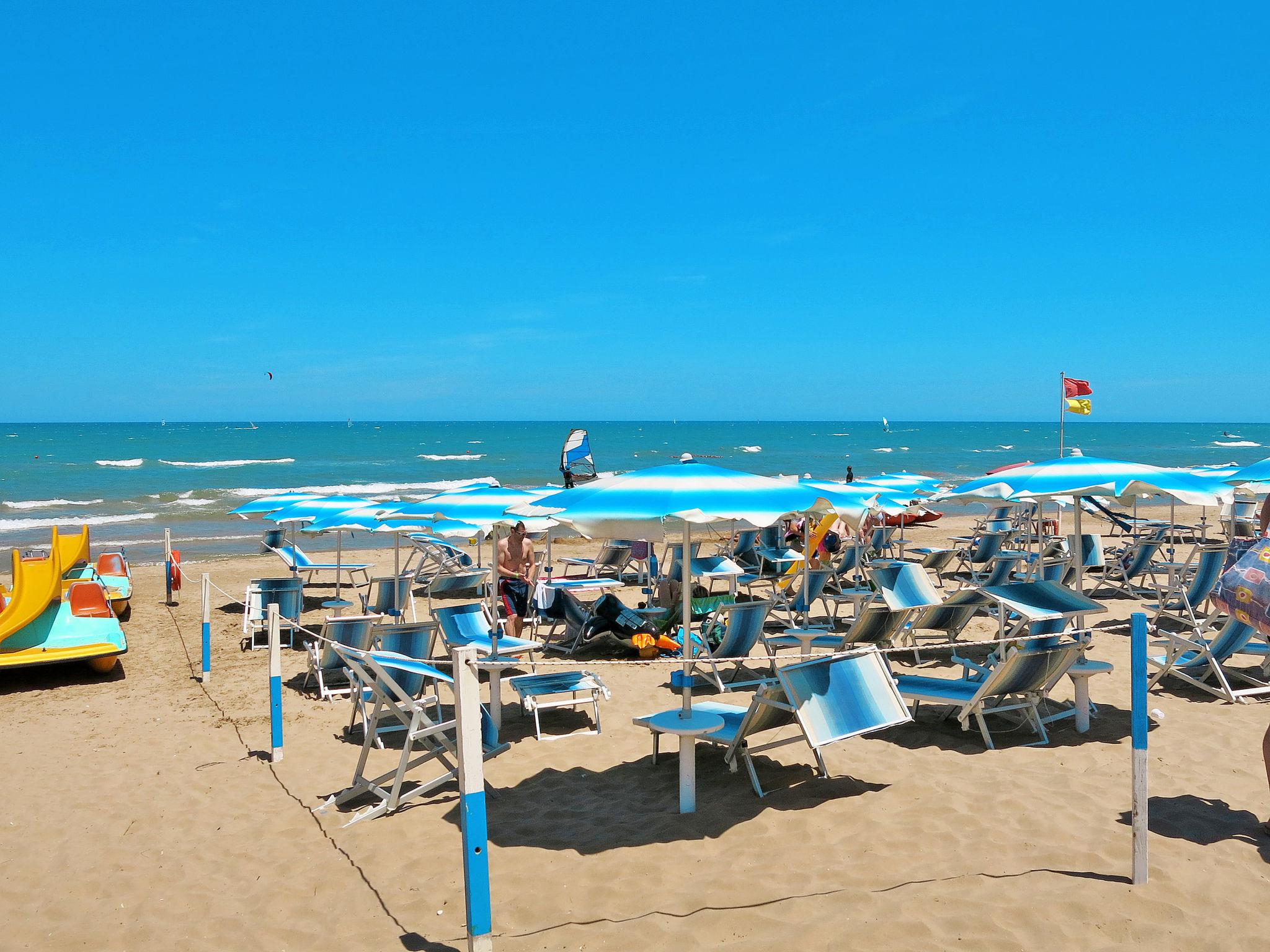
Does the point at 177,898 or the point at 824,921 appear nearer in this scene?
the point at 824,921

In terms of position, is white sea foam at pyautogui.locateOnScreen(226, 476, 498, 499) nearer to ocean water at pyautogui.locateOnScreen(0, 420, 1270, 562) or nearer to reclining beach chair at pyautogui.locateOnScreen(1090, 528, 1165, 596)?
ocean water at pyautogui.locateOnScreen(0, 420, 1270, 562)

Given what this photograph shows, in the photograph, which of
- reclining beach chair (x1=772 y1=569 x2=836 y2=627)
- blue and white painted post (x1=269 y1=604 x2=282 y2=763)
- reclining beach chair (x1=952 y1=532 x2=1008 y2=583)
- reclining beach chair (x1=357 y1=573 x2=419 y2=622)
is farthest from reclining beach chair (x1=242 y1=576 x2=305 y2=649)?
reclining beach chair (x1=952 y1=532 x2=1008 y2=583)

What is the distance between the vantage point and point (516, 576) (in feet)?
31.1

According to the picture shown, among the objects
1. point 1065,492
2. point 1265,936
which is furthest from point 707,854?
point 1065,492

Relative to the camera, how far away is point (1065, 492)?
5973 millimetres

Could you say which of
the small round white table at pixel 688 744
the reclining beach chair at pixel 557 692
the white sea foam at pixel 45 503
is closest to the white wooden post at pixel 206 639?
the reclining beach chair at pixel 557 692

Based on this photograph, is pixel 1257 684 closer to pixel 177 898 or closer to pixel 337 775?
pixel 337 775

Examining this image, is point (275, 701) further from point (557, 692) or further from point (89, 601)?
point (89, 601)

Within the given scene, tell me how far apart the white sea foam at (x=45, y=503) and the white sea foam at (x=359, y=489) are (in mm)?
4687

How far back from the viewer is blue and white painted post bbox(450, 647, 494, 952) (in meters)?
3.04

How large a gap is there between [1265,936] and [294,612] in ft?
28.0

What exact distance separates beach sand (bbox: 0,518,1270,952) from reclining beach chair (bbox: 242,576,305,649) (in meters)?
2.92

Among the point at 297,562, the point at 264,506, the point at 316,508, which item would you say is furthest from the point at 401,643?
the point at 297,562

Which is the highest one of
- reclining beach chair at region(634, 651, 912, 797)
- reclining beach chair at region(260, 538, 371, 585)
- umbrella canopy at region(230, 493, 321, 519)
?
umbrella canopy at region(230, 493, 321, 519)
